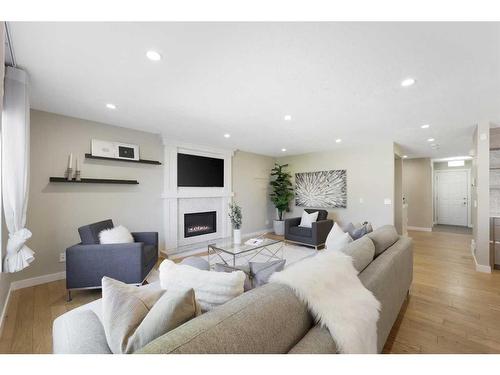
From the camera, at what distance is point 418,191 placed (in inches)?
252

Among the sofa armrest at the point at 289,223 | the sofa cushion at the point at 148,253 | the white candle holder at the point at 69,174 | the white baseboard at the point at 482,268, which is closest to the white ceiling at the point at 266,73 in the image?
the white candle holder at the point at 69,174

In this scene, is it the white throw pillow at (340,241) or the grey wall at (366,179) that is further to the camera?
the grey wall at (366,179)

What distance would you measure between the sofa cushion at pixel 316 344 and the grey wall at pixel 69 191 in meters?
3.45

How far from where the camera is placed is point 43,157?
2773 millimetres

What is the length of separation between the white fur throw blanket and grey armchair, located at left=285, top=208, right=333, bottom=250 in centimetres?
311

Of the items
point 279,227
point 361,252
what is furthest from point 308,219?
point 361,252

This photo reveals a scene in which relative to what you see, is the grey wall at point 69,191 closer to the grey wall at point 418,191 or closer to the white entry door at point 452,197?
the grey wall at point 418,191

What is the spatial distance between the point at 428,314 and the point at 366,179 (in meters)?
3.13

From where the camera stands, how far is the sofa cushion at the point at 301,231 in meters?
4.34

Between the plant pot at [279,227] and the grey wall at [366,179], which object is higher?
the grey wall at [366,179]

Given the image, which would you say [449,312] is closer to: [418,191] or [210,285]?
[210,285]
